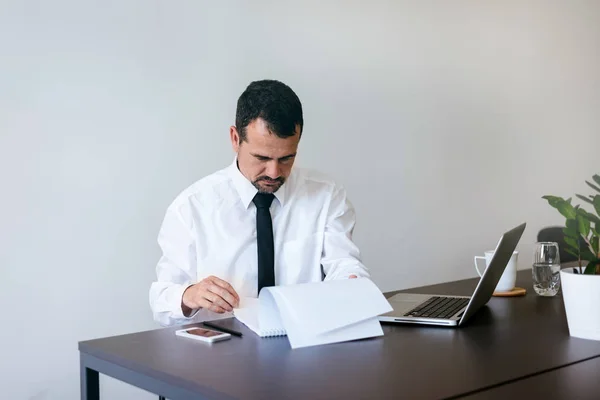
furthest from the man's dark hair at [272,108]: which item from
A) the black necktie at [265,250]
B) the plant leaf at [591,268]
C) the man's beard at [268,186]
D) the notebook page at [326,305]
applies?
the plant leaf at [591,268]

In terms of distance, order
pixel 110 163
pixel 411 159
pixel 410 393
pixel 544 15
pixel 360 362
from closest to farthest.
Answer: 1. pixel 410 393
2. pixel 360 362
3. pixel 110 163
4. pixel 411 159
5. pixel 544 15

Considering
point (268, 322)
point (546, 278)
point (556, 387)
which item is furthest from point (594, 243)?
point (268, 322)

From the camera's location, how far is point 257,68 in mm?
3225

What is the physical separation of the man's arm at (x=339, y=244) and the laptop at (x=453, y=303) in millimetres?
281

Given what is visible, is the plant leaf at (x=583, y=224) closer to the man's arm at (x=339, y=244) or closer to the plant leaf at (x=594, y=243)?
the plant leaf at (x=594, y=243)

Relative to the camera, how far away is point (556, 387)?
130 centimetres

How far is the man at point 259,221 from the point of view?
88.0 inches

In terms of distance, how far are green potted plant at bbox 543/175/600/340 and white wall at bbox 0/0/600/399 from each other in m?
1.77

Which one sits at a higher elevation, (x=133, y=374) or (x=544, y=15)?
(x=544, y=15)

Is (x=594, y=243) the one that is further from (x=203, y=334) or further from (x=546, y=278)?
(x=203, y=334)

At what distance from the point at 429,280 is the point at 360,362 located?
104 inches

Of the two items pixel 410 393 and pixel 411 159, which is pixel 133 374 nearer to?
pixel 410 393

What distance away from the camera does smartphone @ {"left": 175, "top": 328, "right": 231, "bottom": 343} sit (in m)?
1.66

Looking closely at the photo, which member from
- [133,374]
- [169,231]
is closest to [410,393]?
[133,374]
